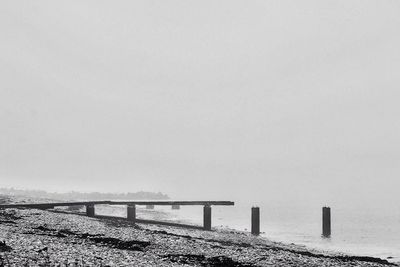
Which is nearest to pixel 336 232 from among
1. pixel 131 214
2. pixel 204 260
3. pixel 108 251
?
pixel 131 214

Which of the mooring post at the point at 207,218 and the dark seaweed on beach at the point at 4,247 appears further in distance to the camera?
the mooring post at the point at 207,218

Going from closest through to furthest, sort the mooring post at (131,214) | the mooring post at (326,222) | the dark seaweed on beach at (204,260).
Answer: the dark seaweed on beach at (204,260)
the mooring post at (131,214)
the mooring post at (326,222)

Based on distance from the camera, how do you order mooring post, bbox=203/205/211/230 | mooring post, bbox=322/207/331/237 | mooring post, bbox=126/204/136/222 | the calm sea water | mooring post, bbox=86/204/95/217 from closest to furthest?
the calm sea water, mooring post, bbox=86/204/95/217, mooring post, bbox=203/205/211/230, mooring post, bbox=126/204/136/222, mooring post, bbox=322/207/331/237

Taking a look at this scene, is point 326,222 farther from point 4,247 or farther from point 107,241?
point 4,247

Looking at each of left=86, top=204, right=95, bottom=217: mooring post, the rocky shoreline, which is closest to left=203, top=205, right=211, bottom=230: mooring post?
Result: left=86, top=204, right=95, bottom=217: mooring post

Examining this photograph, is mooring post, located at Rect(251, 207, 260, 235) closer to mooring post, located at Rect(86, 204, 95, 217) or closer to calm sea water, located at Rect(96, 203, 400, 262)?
calm sea water, located at Rect(96, 203, 400, 262)

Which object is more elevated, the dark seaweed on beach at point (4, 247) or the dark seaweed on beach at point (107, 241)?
the dark seaweed on beach at point (4, 247)

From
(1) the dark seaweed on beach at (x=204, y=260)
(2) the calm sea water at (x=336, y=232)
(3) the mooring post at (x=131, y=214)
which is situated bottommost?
(2) the calm sea water at (x=336, y=232)

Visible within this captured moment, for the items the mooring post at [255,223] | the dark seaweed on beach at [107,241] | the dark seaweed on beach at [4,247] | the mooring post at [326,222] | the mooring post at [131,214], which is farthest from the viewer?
the mooring post at [326,222]

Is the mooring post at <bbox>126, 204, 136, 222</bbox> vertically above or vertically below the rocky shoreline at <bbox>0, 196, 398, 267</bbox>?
below

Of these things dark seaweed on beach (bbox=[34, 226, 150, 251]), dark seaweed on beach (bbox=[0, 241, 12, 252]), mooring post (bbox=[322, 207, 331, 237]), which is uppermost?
dark seaweed on beach (bbox=[0, 241, 12, 252])

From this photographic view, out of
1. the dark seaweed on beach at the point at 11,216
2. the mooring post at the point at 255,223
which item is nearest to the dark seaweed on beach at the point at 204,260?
the dark seaweed on beach at the point at 11,216

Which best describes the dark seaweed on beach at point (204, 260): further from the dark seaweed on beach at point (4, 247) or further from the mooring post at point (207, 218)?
the mooring post at point (207, 218)

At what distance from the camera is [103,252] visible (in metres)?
18.7
